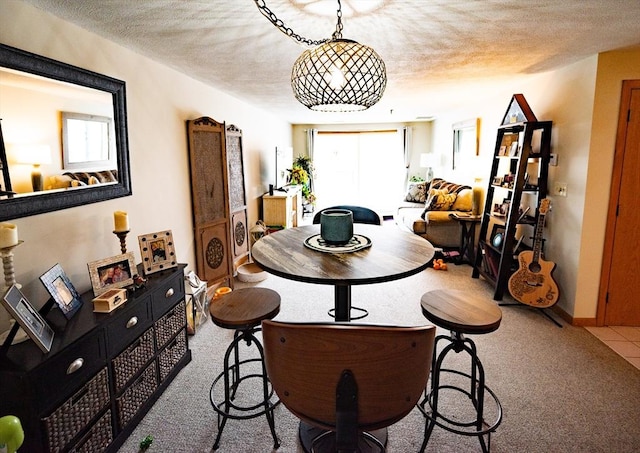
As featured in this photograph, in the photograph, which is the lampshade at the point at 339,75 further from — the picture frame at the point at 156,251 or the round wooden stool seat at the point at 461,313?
the picture frame at the point at 156,251

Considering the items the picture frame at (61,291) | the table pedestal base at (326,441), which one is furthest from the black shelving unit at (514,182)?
the picture frame at (61,291)

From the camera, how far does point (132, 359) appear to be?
1.99 m

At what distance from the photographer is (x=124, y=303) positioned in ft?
6.43

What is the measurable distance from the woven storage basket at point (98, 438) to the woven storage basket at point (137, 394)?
8cm

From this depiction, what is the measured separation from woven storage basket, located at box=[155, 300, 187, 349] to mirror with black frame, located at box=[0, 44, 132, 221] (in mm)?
843

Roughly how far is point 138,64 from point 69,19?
69 centimetres

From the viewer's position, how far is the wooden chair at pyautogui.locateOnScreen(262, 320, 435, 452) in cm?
115

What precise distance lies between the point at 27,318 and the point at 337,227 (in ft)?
4.98

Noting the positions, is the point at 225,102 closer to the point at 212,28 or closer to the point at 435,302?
the point at 212,28

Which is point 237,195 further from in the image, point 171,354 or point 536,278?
point 536,278

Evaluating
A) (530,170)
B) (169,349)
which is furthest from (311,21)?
(530,170)

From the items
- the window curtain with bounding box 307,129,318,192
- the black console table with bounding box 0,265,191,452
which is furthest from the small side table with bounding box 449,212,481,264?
the window curtain with bounding box 307,129,318,192

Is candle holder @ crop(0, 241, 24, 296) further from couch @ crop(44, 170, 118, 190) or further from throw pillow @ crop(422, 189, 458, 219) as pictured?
throw pillow @ crop(422, 189, 458, 219)

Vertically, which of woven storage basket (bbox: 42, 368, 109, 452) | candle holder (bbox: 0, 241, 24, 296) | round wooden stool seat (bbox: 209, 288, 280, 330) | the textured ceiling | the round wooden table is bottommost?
woven storage basket (bbox: 42, 368, 109, 452)
